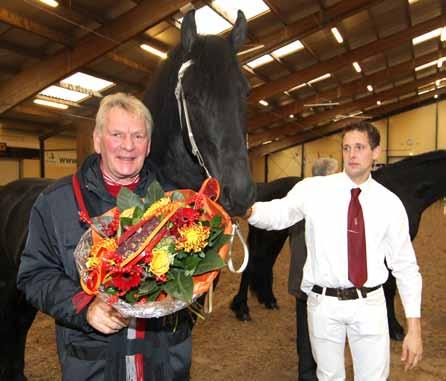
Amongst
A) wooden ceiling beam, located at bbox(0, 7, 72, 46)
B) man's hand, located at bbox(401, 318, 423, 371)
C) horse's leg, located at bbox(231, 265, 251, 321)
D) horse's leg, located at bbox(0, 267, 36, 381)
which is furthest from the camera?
wooden ceiling beam, located at bbox(0, 7, 72, 46)

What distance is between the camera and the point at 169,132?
167 centimetres

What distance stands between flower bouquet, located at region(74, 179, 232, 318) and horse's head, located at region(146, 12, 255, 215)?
0.31 m

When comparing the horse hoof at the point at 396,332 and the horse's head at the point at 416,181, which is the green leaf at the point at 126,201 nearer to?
the horse's head at the point at 416,181

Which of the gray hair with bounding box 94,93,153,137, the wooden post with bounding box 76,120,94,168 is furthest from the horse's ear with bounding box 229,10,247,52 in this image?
the wooden post with bounding box 76,120,94,168

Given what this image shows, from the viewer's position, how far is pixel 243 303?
14.1 feet

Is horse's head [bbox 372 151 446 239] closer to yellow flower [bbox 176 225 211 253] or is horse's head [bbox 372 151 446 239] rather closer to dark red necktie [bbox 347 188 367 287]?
dark red necktie [bbox 347 188 367 287]

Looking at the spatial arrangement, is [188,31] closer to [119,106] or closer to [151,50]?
[119,106]

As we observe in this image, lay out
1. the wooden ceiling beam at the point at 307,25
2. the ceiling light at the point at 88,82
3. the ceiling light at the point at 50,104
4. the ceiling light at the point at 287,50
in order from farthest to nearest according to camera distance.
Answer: the ceiling light at the point at 287,50
the ceiling light at the point at 50,104
the ceiling light at the point at 88,82
the wooden ceiling beam at the point at 307,25

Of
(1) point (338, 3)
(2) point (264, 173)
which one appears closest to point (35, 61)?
(1) point (338, 3)

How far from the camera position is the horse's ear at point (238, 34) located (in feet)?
5.56

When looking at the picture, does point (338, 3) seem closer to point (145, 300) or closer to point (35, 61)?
point (35, 61)

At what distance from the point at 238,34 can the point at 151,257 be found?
1.14 metres

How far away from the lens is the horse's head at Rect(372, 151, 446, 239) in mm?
3686

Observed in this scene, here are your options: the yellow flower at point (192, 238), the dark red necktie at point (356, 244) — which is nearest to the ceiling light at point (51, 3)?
the dark red necktie at point (356, 244)
